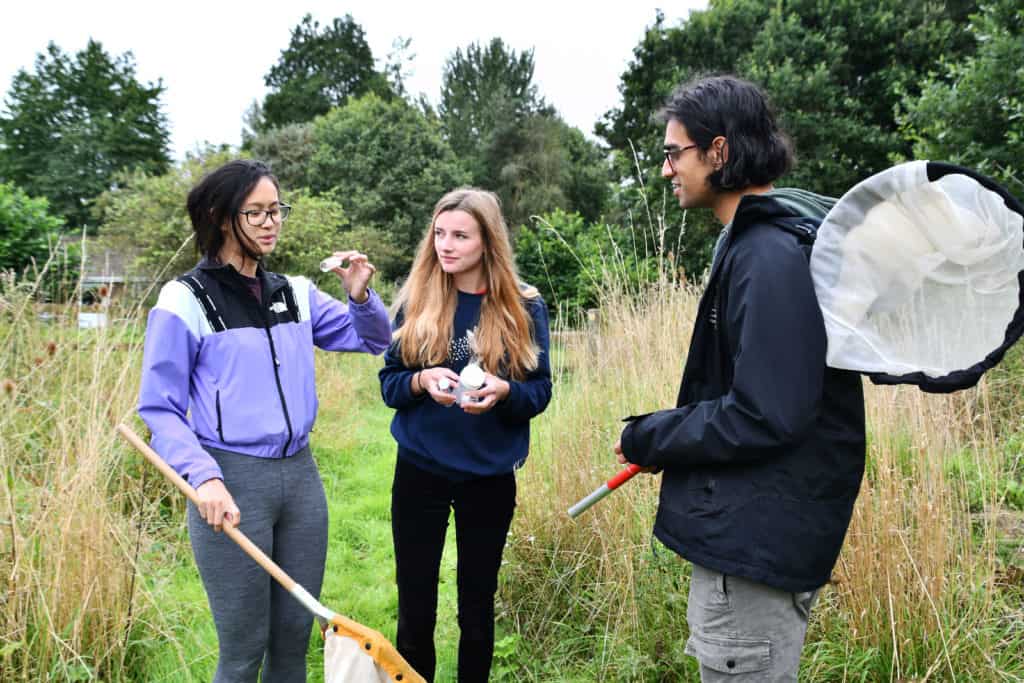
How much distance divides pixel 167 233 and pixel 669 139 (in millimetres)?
11828

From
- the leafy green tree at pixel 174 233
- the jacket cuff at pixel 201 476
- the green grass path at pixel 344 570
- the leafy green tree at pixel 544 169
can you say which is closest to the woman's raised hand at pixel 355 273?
the jacket cuff at pixel 201 476

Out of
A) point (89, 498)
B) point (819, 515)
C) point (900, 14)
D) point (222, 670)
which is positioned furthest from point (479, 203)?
point (900, 14)

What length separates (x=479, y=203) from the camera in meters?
2.42

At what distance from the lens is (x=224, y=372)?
1.98m

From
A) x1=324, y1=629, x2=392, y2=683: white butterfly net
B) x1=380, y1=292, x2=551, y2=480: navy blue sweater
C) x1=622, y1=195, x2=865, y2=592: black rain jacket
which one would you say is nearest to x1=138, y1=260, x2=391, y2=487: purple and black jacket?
x1=380, y1=292, x2=551, y2=480: navy blue sweater

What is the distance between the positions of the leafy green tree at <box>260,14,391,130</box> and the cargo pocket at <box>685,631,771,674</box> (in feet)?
135

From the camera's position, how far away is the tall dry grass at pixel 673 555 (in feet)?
7.64

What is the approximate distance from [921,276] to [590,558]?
6.97 feet

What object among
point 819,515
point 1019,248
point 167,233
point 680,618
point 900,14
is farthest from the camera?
point 900,14

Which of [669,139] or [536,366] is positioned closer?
[669,139]

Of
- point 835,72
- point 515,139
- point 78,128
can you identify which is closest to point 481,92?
point 515,139

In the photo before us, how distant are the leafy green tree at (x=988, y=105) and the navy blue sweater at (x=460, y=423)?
563cm

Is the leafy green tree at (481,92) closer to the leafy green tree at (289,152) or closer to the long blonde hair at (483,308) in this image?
the leafy green tree at (289,152)

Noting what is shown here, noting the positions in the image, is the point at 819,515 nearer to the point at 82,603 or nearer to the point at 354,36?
the point at 82,603
